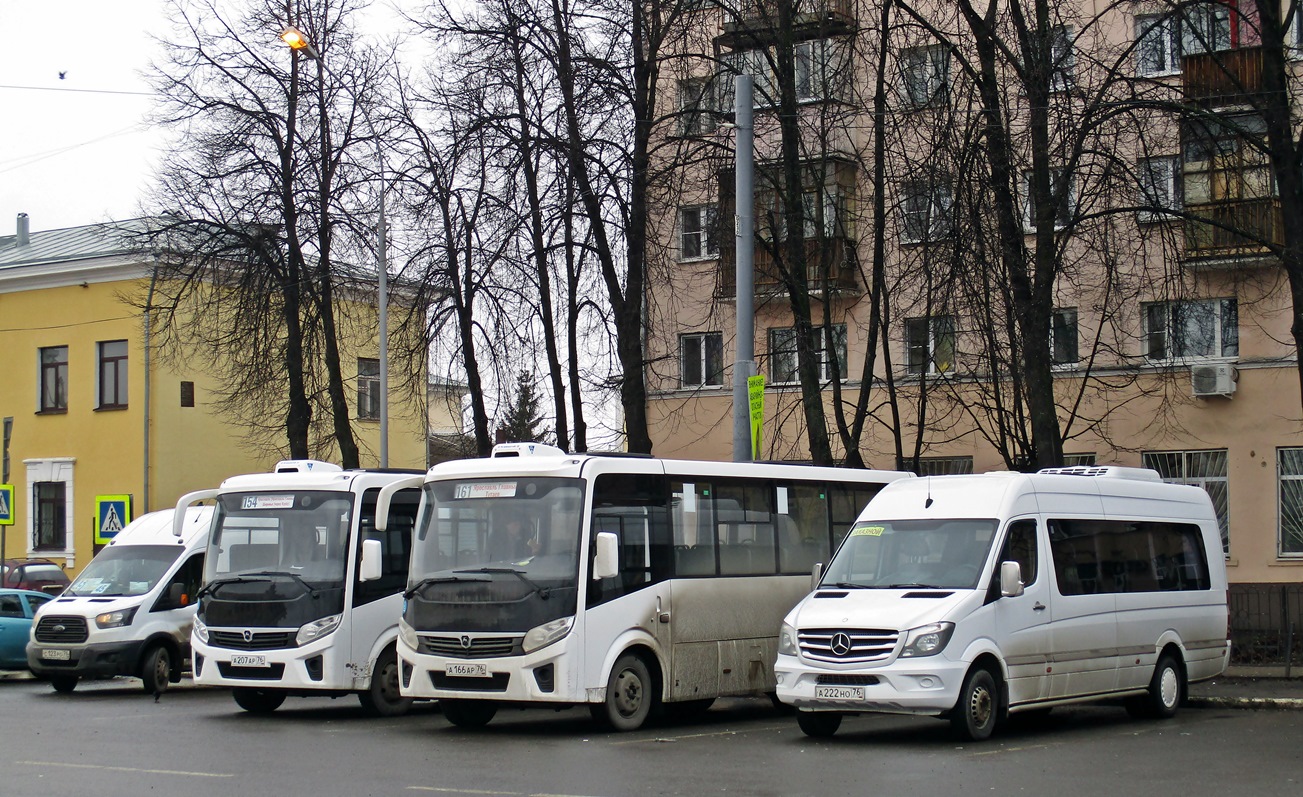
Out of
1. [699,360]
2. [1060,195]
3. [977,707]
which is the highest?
[1060,195]

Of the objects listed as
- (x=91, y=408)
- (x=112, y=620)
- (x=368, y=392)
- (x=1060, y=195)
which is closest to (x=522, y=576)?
(x=112, y=620)

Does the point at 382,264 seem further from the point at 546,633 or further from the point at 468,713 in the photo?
the point at 546,633

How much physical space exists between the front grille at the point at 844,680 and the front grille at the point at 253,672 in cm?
658

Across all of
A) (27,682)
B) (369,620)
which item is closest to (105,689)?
(27,682)

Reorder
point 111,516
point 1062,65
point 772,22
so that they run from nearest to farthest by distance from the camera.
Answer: point 1062,65
point 772,22
point 111,516

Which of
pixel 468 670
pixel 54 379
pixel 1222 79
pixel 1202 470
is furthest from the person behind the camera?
pixel 54 379

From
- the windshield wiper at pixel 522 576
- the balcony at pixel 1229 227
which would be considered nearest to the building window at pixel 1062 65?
the balcony at pixel 1229 227

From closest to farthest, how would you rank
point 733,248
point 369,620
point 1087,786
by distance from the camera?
point 1087,786, point 369,620, point 733,248

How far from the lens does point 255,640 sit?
1783 cm

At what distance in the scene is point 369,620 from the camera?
59.4 feet

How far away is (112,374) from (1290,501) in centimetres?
3145

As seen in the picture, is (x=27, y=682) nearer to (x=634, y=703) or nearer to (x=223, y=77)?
(x=223, y=77)

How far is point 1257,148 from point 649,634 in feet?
37.1

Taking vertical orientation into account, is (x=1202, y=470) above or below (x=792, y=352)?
below
